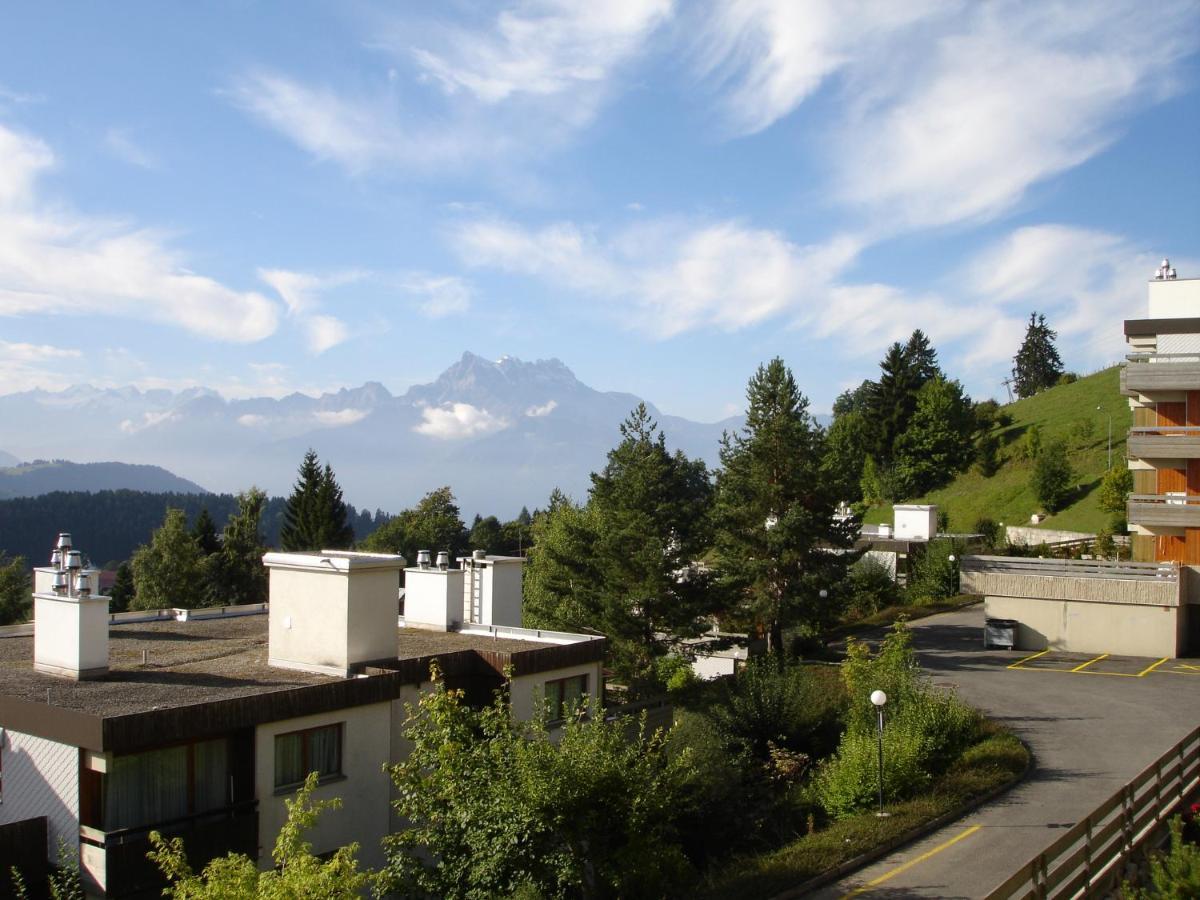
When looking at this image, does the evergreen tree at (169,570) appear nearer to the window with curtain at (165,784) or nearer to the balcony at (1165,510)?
the window with curtain at (165,784)

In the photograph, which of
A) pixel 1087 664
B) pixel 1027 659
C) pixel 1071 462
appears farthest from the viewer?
pixel 1071 462

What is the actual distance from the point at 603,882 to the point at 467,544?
287 ft

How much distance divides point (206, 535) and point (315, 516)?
282 inches

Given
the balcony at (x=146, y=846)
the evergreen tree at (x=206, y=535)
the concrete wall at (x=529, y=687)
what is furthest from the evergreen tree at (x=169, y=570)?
the balcony at (x=146, y=846)

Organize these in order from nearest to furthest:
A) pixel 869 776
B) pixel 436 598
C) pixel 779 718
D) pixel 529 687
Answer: pixel 869 776 < pixel 529 687 < pixel 779 718 < pixel 436 598

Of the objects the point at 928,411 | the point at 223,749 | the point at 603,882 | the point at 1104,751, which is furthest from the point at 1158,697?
the point at 928,411

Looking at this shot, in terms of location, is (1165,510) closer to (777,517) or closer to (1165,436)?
(1165,436)

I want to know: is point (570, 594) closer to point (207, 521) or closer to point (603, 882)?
point (603, 882)

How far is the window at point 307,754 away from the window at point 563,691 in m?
4.43

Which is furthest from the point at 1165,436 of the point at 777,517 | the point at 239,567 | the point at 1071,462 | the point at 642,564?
the point at 239,567

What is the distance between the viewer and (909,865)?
49.5 ft

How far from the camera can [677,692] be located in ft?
88.2

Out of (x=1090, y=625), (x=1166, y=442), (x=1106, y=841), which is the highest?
(x=1166, y=442)

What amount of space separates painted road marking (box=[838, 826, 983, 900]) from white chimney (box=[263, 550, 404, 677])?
8.80m
